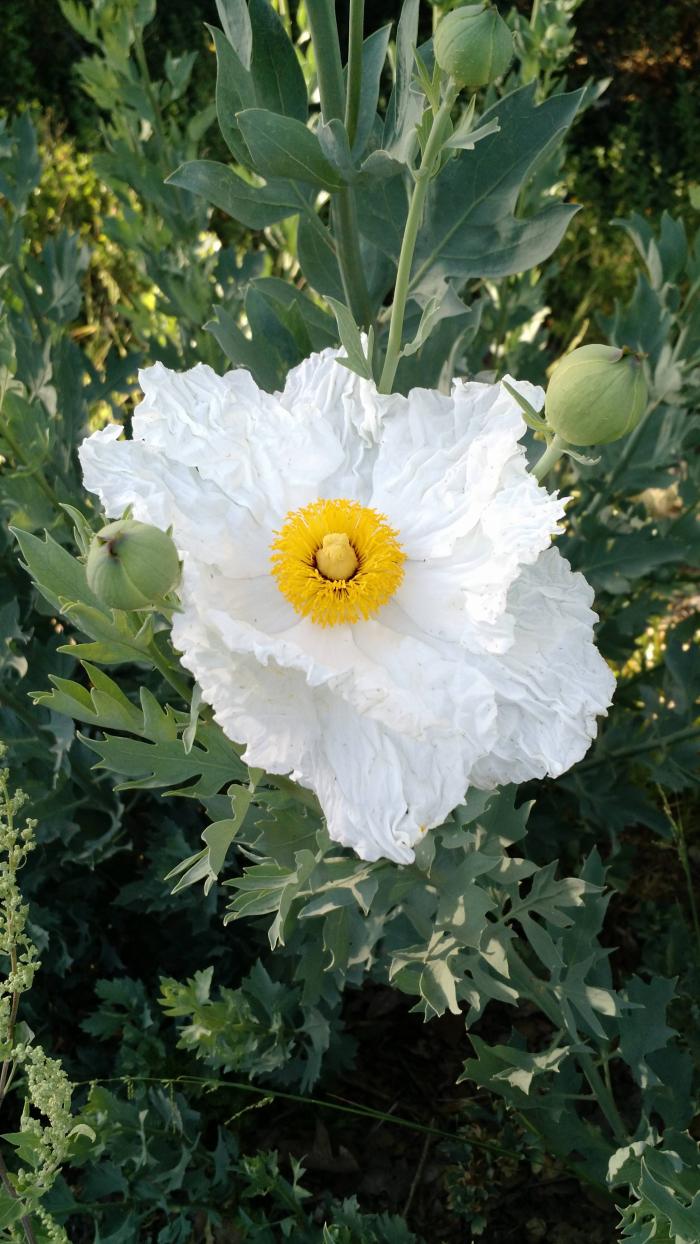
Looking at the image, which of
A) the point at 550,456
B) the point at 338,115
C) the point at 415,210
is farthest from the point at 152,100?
the point at 550,456

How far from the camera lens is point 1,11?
443 cm

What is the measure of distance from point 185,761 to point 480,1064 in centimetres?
59

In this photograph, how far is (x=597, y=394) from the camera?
0.93 meters

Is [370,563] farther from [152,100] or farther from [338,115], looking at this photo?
[152,100]

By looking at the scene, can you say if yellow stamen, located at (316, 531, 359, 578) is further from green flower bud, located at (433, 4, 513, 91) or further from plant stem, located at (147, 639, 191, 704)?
green flower bud, located at (433, 4, 513, 91)

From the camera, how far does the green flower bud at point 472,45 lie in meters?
0.94

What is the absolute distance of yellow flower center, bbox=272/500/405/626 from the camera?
97 centimetres

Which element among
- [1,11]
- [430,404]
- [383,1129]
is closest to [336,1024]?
[383,1129]

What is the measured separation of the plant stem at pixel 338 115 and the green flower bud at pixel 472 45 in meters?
0.21

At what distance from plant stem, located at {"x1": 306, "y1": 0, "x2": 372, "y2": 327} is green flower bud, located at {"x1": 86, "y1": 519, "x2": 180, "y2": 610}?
0.53m

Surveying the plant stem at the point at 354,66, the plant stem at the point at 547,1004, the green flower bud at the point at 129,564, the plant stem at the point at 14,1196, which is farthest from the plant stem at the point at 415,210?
the plant stem at the point at 14,1196

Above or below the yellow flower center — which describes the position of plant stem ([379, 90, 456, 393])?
above

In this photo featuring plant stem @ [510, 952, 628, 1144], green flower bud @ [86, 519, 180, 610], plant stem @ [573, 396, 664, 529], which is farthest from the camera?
plant stem @ [573, 396, 664, 529]

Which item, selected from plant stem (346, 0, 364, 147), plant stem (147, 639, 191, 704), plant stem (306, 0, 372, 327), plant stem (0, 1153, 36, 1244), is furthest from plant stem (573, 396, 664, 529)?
plant stem (0, 1153, 36, 1244)
